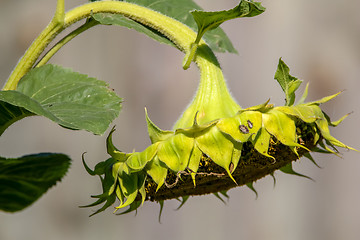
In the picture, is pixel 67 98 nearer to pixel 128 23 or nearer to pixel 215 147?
pixel 128 23

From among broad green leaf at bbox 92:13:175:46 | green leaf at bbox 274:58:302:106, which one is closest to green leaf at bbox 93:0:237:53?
broad green leaf at bbox 92:13:175:46

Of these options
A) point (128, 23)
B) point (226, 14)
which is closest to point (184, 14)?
point (128, 23)

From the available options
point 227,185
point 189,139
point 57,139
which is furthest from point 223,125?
point 57,139

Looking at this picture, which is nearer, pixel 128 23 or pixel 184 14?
pixel 128 23

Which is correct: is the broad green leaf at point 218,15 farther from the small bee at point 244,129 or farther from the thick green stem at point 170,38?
the small bee at point 244,129

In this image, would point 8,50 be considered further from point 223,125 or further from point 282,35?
point 223,125
